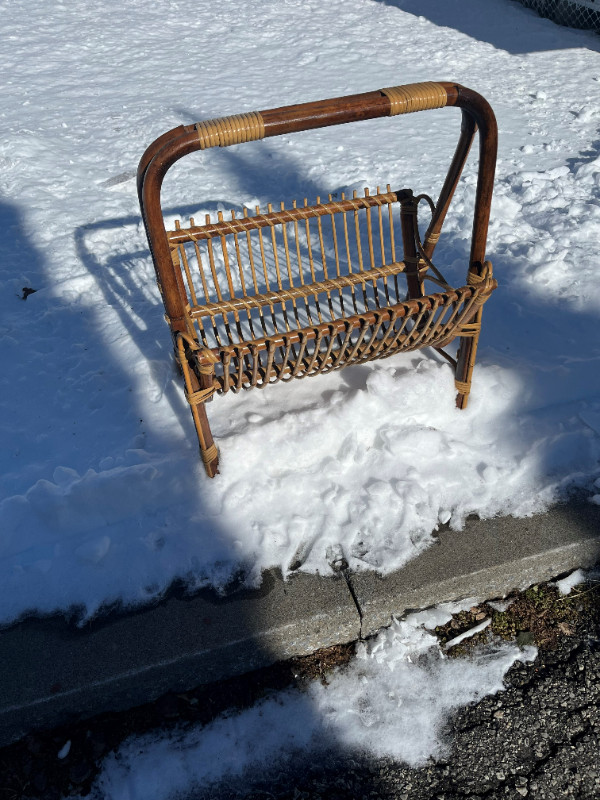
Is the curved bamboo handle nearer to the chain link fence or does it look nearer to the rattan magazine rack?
the rattan magazine rack

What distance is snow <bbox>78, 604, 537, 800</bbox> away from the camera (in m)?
2.02

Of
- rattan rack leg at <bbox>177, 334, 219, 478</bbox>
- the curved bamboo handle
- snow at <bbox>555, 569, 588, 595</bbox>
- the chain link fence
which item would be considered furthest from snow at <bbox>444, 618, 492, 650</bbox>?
the chain link fence

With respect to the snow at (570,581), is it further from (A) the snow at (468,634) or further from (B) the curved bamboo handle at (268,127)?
(B) the curved bamboo handle at (268,127)

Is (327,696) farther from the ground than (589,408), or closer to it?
closer to it

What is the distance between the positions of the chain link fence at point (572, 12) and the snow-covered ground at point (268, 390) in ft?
3.98

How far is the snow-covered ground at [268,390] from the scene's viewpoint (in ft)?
7.84

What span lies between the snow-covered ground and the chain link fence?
1.21m

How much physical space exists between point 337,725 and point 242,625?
1.42 feet

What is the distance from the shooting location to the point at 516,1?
320 inches

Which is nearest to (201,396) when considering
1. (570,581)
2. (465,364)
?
(465,364)

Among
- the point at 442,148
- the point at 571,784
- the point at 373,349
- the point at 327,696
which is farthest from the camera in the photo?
the point at 442,148

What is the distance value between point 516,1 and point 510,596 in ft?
27.2

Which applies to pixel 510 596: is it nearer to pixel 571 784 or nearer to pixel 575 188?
pixel 571 784

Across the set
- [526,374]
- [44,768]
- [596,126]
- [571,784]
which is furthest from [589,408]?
[596,126]
